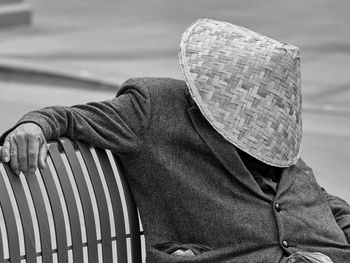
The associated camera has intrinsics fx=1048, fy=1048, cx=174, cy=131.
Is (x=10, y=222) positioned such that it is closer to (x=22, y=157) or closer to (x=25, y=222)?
(x=25, y=222)

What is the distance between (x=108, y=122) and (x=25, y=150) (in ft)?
1.04

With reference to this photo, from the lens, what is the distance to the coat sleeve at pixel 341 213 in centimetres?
359

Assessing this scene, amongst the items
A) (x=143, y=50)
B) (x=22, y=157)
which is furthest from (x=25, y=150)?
(x=143, y=50)

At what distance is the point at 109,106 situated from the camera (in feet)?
10.8

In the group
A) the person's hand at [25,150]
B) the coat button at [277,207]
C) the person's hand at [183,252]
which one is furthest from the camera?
the coat button at [277,207]

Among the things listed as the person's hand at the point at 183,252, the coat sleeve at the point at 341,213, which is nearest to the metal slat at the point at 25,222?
the person's hand at the point at 183,252

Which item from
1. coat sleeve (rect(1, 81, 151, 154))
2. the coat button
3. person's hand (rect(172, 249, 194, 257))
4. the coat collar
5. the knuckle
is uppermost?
coat sleeve (rect(1, 81, 151, 154))

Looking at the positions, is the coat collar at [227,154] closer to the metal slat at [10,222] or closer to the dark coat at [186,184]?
the dark coat at [186,184]

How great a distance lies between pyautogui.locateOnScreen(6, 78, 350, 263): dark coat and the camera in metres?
3.27

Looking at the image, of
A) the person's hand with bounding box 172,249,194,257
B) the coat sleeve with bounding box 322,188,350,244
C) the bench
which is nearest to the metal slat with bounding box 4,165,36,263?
the bench

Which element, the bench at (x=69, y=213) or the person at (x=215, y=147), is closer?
the bench at (x=69, y=213)

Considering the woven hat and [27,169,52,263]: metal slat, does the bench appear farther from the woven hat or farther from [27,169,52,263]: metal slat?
the woven hat

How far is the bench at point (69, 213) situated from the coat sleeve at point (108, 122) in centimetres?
9

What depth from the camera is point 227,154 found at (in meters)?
3.35
